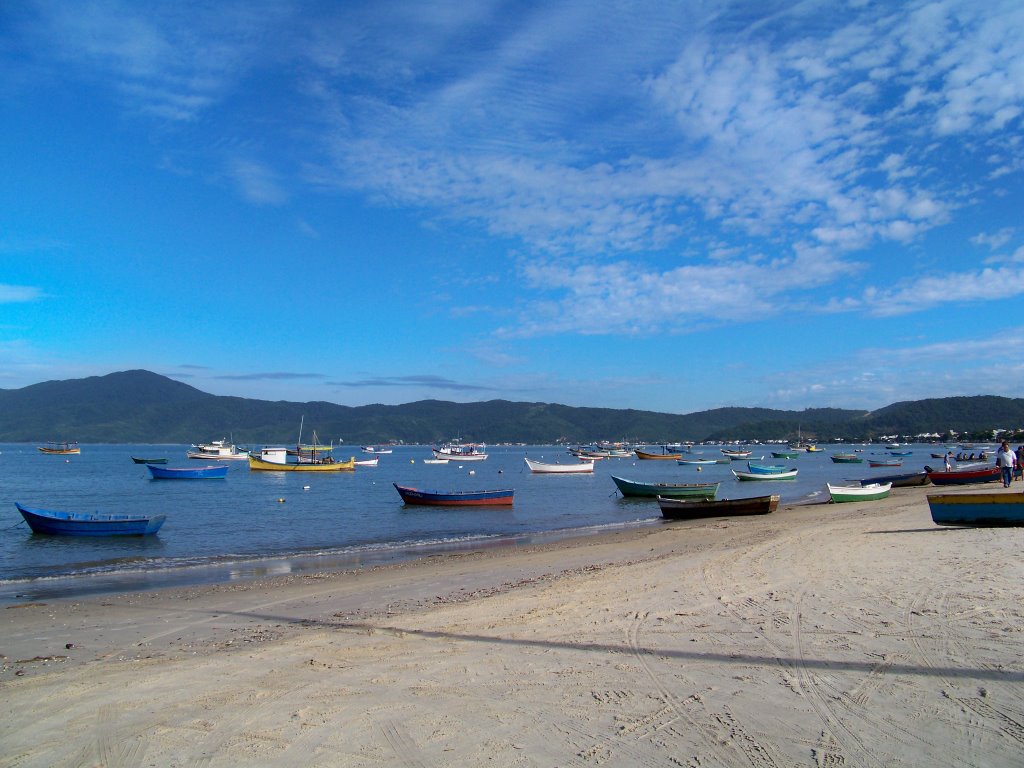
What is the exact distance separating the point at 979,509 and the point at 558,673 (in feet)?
49.9

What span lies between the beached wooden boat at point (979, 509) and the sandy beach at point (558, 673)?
323cm

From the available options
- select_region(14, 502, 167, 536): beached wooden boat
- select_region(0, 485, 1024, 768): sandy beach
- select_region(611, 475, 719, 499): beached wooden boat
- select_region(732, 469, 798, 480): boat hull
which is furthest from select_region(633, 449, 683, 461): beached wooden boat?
select_region(0, 485, 1024, 768): sandy beach

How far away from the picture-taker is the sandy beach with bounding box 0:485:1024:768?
5.29 meters

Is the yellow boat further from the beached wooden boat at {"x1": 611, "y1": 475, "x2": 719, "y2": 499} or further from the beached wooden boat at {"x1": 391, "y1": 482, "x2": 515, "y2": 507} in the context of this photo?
the beached wooden boat at {"x1": 611, "y1": 475, "x2": 719, "y2": 499}

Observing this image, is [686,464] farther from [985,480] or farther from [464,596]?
[464,596]

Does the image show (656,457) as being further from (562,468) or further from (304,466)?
(304,466)

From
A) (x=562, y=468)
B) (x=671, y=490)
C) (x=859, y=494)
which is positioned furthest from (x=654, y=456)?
(x=859, y=494)

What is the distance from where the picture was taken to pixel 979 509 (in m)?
17.3

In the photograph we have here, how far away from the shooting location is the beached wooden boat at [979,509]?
656 inches

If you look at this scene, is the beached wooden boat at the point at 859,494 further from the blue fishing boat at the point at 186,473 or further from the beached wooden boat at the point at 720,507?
the blue fishing boat at the point at 186,473

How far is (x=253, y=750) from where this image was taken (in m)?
A: 5.40

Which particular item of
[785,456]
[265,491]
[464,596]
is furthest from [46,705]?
[785,456]

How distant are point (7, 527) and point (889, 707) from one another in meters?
31.7

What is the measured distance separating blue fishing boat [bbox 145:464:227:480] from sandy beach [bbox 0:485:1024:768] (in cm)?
5407
